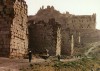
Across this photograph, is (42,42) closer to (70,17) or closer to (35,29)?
(35,29)

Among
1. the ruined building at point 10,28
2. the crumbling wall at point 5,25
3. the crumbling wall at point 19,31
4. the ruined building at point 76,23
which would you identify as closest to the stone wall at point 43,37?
the crumbling wall at point 19,31

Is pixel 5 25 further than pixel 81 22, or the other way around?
pixel 81 22

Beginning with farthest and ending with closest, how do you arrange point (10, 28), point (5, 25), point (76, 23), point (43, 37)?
1. point (76, 23)
2. point (43, 37)
3. point (5, 25)
4. point (10, 28)

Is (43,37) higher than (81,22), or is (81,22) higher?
(81,22)

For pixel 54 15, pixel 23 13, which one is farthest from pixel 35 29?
pixel 54 15

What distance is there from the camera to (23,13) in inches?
1081

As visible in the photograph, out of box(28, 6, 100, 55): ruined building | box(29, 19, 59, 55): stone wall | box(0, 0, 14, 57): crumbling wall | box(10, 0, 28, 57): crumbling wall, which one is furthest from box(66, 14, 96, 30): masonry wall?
box(0, 0, 14, 57): crumbling wall

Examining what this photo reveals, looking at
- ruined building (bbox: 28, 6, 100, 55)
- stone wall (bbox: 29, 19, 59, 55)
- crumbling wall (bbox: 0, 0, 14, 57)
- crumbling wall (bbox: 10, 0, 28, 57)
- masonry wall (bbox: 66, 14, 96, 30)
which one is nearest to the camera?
crumbling wall (bbox: 0, 0, 14, 57)

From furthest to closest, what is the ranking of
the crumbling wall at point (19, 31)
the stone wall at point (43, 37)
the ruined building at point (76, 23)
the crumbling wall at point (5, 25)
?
1. the ruined building at point (76, 23)
2. the stone wall at point (43, 37)
3. the crumbling wall at point (19, 31)
4. the crumbling wall at point (5, 25)

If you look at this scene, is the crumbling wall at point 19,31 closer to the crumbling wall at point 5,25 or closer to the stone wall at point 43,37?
the crumbling wall at point 5,25

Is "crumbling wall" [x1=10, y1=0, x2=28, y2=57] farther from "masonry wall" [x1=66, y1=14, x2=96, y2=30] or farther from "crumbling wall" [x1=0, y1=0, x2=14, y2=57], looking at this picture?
"masonry wall" [x1=66, y1=14, x2=96, y2=30]

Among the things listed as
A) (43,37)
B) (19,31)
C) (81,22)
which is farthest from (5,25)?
(81,22)

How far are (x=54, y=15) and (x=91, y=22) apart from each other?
1146cm

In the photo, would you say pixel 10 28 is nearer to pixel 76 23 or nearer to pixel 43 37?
pixel 43 37
